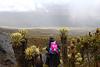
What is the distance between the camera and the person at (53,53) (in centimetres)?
2098

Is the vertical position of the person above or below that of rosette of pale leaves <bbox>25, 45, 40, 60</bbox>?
above

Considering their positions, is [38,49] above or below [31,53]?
above

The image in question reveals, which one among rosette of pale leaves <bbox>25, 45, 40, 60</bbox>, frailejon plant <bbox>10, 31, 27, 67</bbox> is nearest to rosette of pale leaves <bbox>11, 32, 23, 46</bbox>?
frailejon plant <bbox>10, 31, 27, 67</bbox>

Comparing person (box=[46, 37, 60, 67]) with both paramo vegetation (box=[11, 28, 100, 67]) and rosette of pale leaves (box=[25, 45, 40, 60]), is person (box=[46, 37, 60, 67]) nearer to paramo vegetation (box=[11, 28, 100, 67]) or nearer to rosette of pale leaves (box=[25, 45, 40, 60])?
paramo vegetation (box=[11, 28, 100, 67])

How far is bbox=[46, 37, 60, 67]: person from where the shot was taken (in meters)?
21.0

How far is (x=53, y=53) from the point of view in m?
21.5

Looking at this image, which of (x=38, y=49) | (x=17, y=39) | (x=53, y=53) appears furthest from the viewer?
(x=38, y=49)

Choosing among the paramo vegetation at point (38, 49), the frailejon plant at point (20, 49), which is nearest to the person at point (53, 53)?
the paramo vegetation at point (38, 49)

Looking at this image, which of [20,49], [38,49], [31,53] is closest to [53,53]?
[31,53]

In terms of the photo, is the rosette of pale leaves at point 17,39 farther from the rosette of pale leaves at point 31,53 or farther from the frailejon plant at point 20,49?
the rosette of pale leaves at point 31,53

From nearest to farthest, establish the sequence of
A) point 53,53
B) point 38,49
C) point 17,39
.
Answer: point 53,53
point 17,39
point 38,49

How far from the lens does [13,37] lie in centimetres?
2986

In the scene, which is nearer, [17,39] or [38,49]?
[17,39]

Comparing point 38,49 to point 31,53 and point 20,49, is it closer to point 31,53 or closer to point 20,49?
point 31,53
